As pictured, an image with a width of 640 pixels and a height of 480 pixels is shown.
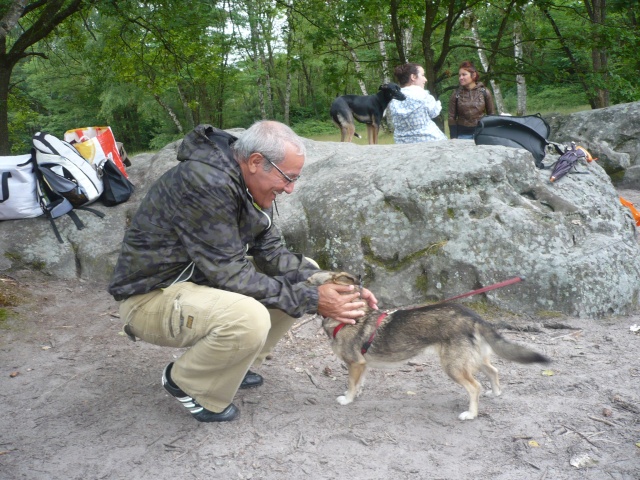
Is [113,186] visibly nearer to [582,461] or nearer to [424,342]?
[424,342]

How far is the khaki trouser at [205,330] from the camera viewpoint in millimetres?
3342

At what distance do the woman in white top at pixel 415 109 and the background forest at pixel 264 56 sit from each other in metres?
4.42

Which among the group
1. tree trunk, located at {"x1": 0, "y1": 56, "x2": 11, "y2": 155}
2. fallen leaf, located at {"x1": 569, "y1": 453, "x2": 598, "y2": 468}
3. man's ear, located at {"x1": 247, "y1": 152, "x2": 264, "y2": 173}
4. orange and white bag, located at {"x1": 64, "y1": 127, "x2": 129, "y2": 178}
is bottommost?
fallen leaf, located at {"x1": 569, "y1": 453, "x2": 598, "y2": 468}

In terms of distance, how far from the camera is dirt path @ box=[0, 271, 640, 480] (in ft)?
10.5

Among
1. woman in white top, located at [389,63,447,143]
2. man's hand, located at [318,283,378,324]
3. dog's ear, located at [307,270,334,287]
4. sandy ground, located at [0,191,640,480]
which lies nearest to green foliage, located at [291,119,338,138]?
woman in white top, located at [389,63,447,143]

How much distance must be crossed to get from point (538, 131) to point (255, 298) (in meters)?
4.82

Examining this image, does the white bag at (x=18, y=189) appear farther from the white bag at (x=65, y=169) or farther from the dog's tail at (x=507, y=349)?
the dog's tail at (x=507, y=349)

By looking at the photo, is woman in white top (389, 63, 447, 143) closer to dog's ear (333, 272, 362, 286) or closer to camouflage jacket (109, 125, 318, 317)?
dog's ear (333, 272, 362, 286)

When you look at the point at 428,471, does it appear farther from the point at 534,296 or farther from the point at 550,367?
the point at 534,296

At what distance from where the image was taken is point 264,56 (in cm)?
2880

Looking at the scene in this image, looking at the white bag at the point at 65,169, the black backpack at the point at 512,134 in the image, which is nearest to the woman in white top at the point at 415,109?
the black backpack at the point at 512,134

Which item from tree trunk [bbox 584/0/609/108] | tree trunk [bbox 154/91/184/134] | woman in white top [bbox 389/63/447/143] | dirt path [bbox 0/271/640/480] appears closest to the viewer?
dirt path [bbox 0/271/640/480]

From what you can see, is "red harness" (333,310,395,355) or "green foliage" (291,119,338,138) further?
"green foliage" (291,119,338,138)

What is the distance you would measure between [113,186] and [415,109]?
452cm
